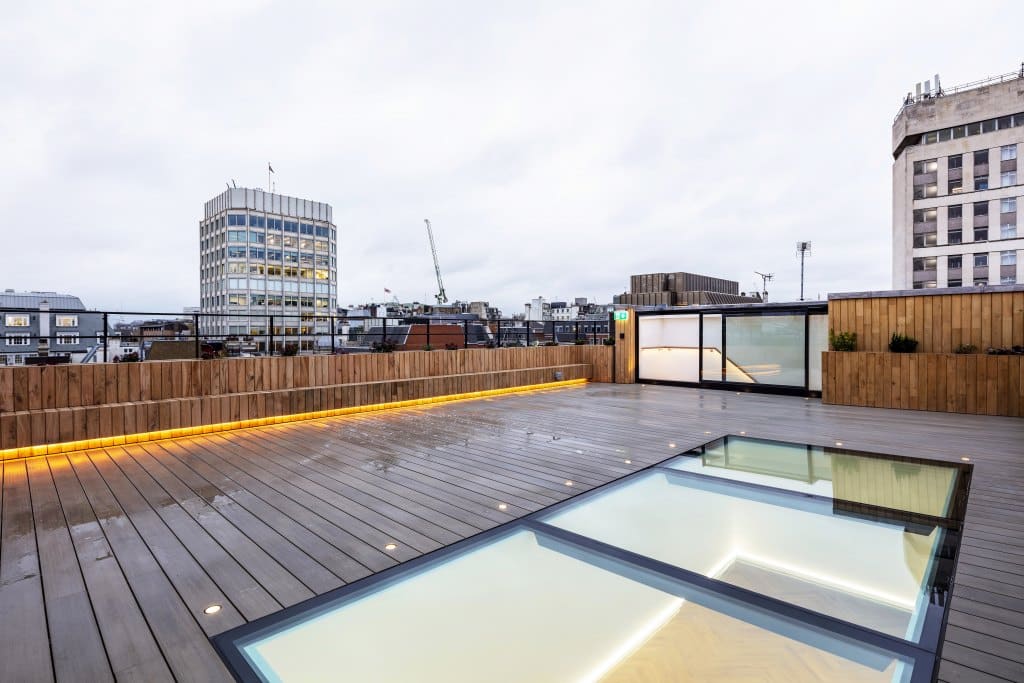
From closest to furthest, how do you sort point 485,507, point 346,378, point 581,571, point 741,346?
point 581,571
point 485,507
point 346,378
point 741,346

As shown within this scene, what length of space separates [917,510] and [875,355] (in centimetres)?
525

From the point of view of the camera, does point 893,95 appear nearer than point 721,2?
No

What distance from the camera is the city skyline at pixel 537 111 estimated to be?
1011 cm

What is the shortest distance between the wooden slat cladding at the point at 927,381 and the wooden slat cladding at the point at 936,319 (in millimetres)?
471

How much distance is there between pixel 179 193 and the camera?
9012 cm

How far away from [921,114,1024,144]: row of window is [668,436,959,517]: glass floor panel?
139 ft

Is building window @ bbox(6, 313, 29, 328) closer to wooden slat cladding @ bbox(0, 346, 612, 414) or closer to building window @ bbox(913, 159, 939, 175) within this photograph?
wooden slat cladding @ bbox(0, 346, 612, 414)

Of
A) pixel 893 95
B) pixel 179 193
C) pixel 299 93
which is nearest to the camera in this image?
pixel 299 93

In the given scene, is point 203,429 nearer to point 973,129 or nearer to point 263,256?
point 973,129

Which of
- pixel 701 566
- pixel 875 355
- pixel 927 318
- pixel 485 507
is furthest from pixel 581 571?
pixel 927 318

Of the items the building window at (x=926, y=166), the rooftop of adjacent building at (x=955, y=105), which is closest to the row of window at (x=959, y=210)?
the building window at (x=926, y=166)

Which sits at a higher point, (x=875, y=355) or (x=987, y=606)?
(x=875, y=355)

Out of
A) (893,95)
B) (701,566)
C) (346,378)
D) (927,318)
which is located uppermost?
(893,95)

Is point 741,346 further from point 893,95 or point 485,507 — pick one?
point 893,95
